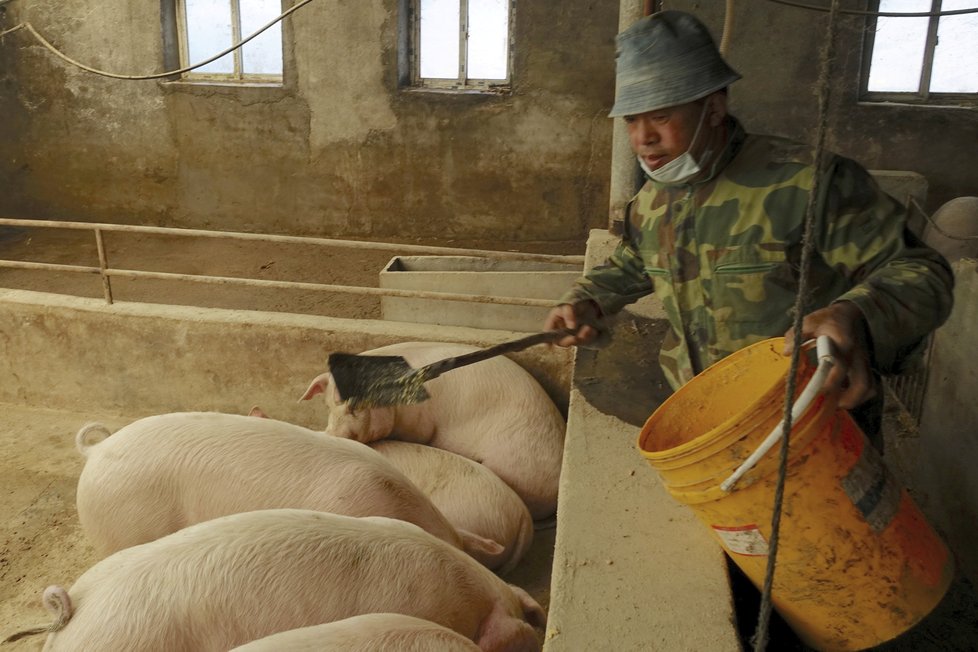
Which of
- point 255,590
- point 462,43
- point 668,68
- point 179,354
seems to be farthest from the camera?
point 462,43

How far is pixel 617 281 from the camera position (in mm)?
Result: 2453

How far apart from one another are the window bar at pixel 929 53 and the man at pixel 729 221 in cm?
624

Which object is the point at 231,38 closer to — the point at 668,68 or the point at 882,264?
the point at 668,68

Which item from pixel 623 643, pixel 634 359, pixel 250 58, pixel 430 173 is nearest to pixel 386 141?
pixel 430 173

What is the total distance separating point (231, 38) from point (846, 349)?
27.5 ft

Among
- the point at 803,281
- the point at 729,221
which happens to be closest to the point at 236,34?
the point at 729,221

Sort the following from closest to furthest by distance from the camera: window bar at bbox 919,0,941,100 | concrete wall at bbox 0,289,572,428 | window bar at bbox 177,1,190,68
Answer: concrete wall at bbox 0,289,572,428 < window bar at bbox 919,0,941,100 < window bar at bbox 177,1,190,68

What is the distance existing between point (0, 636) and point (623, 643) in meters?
2.53

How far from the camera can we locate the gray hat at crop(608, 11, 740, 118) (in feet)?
6.37

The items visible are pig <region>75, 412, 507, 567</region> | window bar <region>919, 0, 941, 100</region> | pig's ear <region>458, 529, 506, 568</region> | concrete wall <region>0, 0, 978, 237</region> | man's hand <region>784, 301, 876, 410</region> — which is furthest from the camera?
concrete wall <region>0, 0, 978, 237</region>

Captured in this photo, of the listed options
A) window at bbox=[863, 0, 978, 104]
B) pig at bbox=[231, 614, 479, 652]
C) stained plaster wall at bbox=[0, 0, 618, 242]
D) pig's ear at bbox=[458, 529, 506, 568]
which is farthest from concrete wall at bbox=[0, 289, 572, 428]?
window at bbox=[863, 0, 978, 104]

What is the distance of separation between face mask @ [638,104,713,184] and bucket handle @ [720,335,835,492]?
29.8 inches

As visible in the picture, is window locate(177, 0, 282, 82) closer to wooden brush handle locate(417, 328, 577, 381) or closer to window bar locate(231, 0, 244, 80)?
window bar locate(231, 0, 244, 80)

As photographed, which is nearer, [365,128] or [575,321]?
[575,321]
